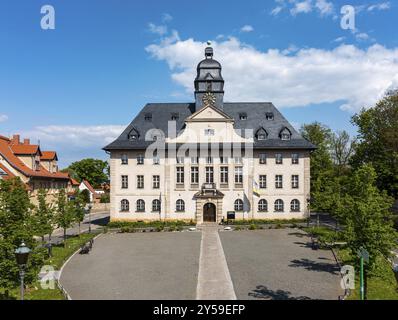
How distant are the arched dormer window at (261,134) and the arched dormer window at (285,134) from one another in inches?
77.0

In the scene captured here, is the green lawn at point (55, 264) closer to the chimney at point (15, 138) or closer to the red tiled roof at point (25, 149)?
the red tiled roof at point (25, 149)

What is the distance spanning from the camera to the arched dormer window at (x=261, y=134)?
1773 inches

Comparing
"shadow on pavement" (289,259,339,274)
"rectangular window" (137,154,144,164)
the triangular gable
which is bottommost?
"shadow on pavement" (289,259,339,274)

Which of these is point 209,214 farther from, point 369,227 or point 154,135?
point 369,227

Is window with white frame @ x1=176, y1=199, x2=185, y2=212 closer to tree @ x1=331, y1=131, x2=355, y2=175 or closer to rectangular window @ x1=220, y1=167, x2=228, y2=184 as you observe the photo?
rectangular window @ x1=220, y1=167, x2=228, y2=184

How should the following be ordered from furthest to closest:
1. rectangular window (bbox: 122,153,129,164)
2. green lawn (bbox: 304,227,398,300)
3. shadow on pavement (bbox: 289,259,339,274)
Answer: rectangular window (bbox: 122,153,129,164), shadow on pavement (bbox: 289,259,339,274), green lawn (bbox: 304,227,398,300)

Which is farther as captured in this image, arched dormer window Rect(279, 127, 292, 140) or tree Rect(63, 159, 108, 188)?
tree Rect(63, 159, 108, 188)

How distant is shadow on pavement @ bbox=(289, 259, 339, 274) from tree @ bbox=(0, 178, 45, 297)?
15715mm

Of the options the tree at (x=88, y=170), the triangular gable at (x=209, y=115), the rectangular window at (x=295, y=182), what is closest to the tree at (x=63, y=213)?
the triangular gable at (x=209, y=115)

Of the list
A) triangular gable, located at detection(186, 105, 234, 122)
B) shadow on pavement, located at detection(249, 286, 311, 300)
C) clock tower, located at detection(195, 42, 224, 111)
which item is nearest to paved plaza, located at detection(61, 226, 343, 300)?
shadow on pavement, located at detection(249, 286, 311, 300)

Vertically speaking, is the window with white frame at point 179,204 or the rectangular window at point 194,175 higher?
the rectangular window at point 194,175

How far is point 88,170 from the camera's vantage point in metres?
102

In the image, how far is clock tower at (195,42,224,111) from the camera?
46688 millimetres
